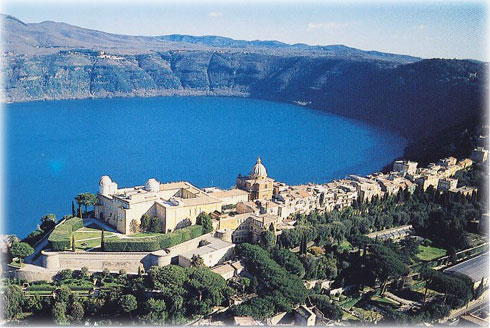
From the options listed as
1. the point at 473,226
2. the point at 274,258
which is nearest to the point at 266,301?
the point at 274,258

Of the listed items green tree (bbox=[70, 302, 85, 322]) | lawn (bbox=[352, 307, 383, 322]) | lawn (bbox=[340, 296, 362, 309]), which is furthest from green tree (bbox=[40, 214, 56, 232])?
lawn (bbox=[352, 307, 383, 322])

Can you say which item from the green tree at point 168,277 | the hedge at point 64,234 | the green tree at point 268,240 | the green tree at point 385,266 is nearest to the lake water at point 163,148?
the hedge at point 64,234

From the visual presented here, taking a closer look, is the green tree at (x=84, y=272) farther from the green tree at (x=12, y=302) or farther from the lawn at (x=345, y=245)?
the lawn at (x=345, y=245)

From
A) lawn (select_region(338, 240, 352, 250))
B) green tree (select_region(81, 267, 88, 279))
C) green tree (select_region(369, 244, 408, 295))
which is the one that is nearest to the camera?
green tree (select_region(81, 267, 88, 279))

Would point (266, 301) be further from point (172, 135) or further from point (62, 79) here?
point (62, 79)

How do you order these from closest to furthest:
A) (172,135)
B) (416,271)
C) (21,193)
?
(416,271) → (21,193) → (172,135)

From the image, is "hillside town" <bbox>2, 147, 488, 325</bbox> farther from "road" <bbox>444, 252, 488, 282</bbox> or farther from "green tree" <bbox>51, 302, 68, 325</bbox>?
"green tree" <bbox>51, 302, 68, 325</bbox>
